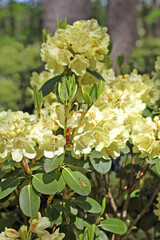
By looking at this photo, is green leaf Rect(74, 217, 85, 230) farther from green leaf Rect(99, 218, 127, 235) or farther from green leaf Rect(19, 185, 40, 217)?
green leaf Rect(19, 185, 40, 217)

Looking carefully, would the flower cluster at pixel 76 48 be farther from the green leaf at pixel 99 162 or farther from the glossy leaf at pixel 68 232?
the glossy leaf at pixel 68 232

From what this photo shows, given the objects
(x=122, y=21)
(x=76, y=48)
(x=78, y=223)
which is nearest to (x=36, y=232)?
(x=78, y=223)

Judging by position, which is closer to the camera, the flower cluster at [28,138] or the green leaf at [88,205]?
the flower cluster at [28,138]

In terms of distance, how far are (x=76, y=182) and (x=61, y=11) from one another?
13.3ft

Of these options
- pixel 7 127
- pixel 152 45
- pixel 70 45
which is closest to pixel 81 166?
pixel 7 127

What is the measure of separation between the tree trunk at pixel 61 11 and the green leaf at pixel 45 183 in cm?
375

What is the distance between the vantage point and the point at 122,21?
7.45 m

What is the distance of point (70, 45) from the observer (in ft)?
4.62

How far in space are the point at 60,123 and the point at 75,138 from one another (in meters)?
0.08

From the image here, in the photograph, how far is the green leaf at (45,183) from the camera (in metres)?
1.12

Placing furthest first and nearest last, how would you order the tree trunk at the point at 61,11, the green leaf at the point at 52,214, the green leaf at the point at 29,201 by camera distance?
1. the tree trunk at the point at 61,11
2. the green leaf at the point at 52,214
3. the green leaf at the point at 29,201

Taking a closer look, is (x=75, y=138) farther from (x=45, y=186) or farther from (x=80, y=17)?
(x=80, y=17)

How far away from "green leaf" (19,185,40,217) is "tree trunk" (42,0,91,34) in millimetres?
3778

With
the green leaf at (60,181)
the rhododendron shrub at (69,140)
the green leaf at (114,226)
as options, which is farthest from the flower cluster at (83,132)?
the green leaf at (114,226)
